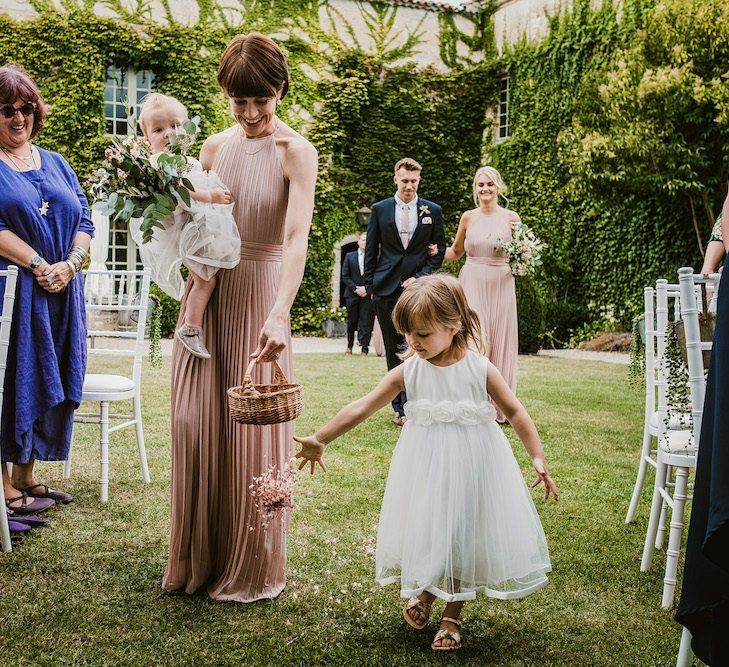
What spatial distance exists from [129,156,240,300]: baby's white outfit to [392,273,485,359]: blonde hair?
0.71 m

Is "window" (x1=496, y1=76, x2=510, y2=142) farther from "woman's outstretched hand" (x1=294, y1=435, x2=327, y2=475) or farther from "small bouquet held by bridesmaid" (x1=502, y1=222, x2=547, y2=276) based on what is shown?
"woman's outstretched hand" (x1=294, y1=435, x2=327, y2=475)

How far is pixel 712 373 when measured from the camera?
207cm

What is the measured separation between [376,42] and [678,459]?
1719 centimetres

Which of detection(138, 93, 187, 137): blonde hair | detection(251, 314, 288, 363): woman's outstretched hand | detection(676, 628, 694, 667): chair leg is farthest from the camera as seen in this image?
detection(138, 93, 187, 137): blonde hair

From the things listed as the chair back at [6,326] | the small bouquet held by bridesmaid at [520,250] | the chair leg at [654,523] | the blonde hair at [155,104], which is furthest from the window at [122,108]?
the chair leg at [654,523]

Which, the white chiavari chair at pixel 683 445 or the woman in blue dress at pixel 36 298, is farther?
the woman in blue dress at pixel 36 298

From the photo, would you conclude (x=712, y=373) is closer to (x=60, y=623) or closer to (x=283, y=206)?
(x=283, y=206)

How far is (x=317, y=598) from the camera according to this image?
3.23 metres

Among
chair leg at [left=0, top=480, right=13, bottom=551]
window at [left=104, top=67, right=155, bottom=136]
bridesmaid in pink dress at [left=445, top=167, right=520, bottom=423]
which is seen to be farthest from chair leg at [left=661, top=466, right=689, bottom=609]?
window at [left=104, top=67, right=155, bottom=136]

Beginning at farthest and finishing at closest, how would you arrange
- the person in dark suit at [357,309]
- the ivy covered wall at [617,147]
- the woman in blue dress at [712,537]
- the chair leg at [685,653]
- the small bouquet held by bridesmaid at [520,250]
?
1. the person in dark suit at [357,309]
2. the ivy covered wall at [617,147]
3. the small bouquet held by bridesmaid at [520,250]
4. the chair leg at [685,653]
5. the woman in blue dress at [712,537]

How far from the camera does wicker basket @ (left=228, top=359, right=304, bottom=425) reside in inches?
105

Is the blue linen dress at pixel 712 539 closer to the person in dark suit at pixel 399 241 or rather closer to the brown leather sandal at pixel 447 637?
the brown leather sandal at pixel 447 637

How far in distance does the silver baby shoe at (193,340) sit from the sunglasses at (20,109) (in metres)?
1.90

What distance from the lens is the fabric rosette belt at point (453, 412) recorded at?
9.25 ft
